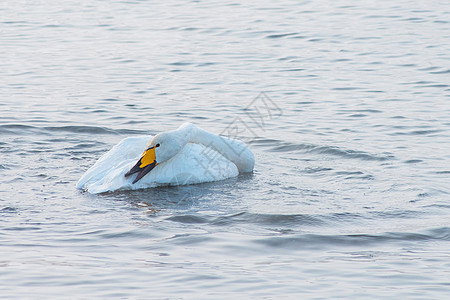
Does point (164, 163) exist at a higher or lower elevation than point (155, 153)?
lower

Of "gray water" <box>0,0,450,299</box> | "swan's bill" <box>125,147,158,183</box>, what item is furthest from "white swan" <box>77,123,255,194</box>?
"gray water" <box>0,0,450,299</box>

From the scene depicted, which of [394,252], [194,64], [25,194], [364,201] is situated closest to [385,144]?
[364,201]

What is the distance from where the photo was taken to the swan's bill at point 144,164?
8.49 m

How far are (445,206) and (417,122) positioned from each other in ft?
12.2

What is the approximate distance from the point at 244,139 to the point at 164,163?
287 centimetres

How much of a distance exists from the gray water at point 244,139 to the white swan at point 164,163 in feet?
0.46

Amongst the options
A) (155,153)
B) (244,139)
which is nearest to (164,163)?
(155,153)

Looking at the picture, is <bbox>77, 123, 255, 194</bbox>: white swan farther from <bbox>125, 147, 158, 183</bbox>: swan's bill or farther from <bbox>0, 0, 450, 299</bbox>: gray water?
<bbox>0, 0, 450, 299</bbox>: gray water

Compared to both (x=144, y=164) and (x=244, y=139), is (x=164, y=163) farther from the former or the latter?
(x=244, y=139)

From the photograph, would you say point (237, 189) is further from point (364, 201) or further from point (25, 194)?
point (25, 194)

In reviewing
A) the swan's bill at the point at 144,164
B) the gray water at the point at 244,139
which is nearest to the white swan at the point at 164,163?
the swan's bill at the point at 144,164

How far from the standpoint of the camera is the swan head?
27.9 feet

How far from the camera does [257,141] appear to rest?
440 inches

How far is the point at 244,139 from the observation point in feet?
37.6
